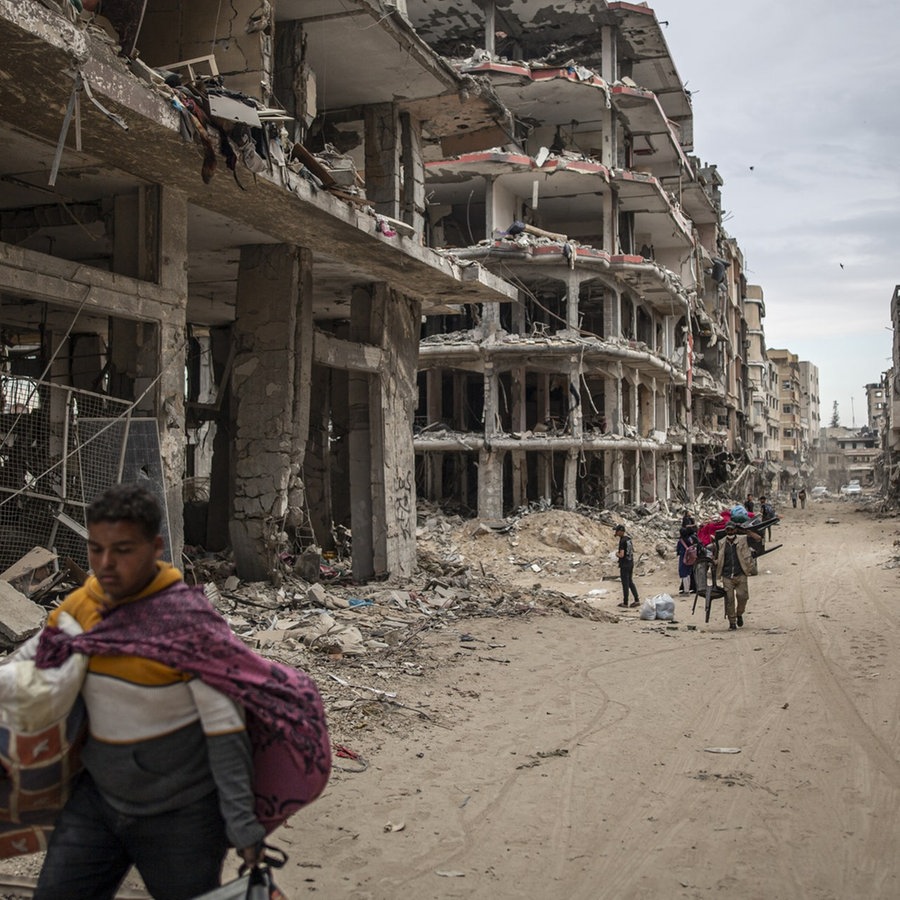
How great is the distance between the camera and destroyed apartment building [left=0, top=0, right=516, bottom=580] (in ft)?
25.5

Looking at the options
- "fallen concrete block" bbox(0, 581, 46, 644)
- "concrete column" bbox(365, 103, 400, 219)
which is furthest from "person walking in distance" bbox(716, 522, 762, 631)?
"fallen concrete block" bbox(0, 581, 46, 644)

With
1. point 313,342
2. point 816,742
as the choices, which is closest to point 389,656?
point 816,742

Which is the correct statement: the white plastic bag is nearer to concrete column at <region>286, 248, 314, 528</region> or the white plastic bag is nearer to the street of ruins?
the street of ruins

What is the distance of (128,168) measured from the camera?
341 inches

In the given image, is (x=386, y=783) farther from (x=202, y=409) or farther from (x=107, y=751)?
(x=202, y=409)

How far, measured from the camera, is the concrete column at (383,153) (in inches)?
561

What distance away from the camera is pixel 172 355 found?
9.45 m

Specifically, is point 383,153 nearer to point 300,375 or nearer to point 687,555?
point 300,375

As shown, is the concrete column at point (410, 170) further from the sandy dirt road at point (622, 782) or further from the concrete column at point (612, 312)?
the concrete column at point (612, 312)

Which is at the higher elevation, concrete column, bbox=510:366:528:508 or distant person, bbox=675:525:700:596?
concrete column, bbox=510:366:528:508

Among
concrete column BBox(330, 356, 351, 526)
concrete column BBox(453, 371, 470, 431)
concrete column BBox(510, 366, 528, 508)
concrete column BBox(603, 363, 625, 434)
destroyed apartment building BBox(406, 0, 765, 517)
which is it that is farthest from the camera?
concrete column BBox(453, 371, 470, 431)

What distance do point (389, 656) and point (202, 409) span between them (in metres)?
6.54

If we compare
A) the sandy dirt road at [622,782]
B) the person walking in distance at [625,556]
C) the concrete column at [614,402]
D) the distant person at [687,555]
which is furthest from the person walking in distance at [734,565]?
the concrete column at [614,402]

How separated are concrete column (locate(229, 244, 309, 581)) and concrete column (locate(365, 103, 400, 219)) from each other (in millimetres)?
2730
